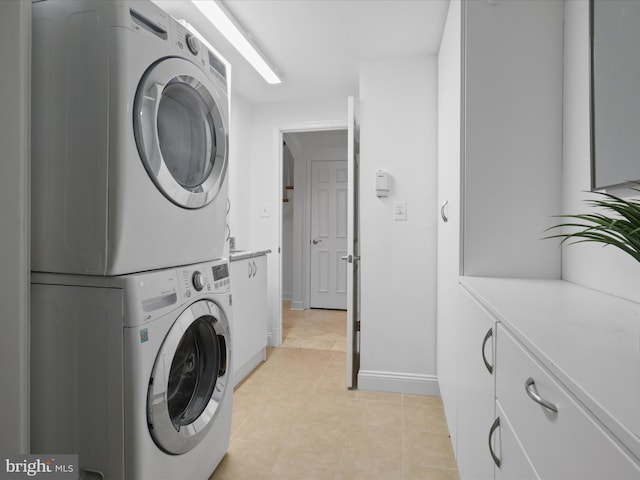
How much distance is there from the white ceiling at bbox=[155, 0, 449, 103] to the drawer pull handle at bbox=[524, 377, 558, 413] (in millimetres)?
1941

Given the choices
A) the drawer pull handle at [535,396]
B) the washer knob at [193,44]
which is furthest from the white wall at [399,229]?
the drawer pull handle at [535,396]

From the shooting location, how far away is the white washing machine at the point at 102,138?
42.5 inches

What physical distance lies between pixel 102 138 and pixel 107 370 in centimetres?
69

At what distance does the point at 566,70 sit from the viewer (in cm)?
148

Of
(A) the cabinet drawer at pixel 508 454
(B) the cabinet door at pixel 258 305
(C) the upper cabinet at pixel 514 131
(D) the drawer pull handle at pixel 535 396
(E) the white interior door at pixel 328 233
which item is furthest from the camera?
(E) the white interior door at pixel 328 233

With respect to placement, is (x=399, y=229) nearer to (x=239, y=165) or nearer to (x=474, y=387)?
(x=474, y=387)

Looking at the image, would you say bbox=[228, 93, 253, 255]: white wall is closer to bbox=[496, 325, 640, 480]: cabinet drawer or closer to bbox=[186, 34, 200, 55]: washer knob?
bbox=[186, 34, 200, 55]: washer knob

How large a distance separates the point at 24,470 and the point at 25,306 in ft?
1.61

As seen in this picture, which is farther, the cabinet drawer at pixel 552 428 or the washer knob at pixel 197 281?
the washer knob at pixel 197 281

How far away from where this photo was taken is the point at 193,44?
142cm

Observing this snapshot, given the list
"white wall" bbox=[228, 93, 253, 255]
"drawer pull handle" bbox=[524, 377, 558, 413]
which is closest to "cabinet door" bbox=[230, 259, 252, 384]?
"white wall" bbox=[228, 93, 253, 255]

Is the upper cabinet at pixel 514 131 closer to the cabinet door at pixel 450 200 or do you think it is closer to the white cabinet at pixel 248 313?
the cabinet door at pixel 450 200

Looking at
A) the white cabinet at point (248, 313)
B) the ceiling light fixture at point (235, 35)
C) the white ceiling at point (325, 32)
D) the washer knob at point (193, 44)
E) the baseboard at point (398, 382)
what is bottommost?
the baseboard at point (398, 382)

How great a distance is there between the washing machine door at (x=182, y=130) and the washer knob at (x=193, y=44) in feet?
0.21
